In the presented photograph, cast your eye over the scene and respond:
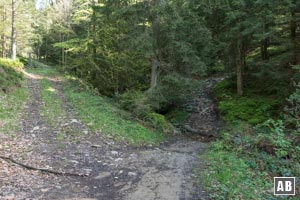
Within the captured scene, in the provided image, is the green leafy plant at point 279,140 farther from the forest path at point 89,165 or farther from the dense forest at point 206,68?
the forest path at point 89,165

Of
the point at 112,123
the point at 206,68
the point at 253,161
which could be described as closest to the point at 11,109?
the point at 112,123

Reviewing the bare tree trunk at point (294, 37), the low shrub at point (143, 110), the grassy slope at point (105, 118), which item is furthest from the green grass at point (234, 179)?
the bare tree trunk at point (294, 37)

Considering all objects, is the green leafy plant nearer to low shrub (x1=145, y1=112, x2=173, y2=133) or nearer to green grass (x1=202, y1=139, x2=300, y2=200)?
green grass (x1=202, y1=139, x2=300, y2=200)

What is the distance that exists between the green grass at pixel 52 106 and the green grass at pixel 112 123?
28.2 inches

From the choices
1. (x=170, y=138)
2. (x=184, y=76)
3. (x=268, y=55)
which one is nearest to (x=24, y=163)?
(x=170, y=138)

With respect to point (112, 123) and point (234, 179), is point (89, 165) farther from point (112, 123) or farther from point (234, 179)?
point (112, 123)

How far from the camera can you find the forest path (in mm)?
5953

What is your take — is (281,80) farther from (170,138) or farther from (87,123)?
(87,123)

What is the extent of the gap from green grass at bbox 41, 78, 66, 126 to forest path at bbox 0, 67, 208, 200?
146mm

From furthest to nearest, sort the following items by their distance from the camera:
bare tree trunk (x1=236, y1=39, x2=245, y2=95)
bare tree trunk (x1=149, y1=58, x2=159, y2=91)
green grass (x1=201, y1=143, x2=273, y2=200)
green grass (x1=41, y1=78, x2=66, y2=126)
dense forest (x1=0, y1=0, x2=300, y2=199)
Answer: bare tree trunk (x1=236, y1=39, x2=245, y2=95)
bare tree trunk (x1=149, y1=58, x2=159, y2=91)
green grass (x1=41, y1=78, x2=66, y2=126)
dense forest (x1=0, y1=0, x2=300, y2=199)
green grass (x1=201, y1=143, x2=273, y2=200)

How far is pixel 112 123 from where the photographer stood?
1128 cm

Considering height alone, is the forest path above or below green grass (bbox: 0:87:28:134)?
below

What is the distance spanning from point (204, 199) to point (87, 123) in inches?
251

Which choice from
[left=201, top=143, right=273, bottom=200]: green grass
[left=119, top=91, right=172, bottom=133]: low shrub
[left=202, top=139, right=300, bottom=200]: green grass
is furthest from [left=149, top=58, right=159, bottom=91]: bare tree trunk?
[left=201, top=143, right=273, bottom=200]: green grass
